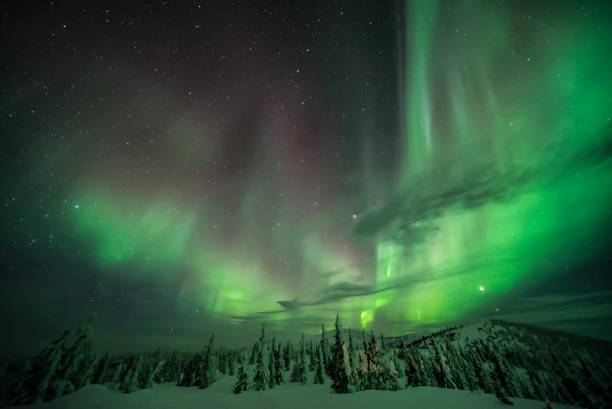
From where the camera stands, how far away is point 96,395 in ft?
114

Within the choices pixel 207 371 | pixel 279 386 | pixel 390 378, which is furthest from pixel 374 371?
pixel 207 371

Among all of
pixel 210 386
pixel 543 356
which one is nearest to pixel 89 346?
pixel 210 386

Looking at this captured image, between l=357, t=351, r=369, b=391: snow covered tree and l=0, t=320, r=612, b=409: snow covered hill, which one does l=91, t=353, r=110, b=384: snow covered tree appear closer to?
l=0, t=320, r=612, b=409: snow covered hill

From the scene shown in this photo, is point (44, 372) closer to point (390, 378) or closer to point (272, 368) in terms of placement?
point (272, 368)

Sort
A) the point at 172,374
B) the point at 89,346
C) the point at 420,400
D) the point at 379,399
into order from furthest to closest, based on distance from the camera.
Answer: the point at 172,374 → the point at 89,346 → the point at 379,399 → the point at 420,400

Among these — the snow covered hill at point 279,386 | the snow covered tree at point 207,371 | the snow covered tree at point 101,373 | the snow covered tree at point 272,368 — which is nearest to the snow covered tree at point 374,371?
the snow covered hill at point 279,386

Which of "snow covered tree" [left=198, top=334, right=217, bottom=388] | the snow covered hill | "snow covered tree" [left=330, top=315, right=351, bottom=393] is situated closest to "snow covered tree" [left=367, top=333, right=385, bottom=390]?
the snow covered hill

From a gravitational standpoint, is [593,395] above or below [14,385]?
below

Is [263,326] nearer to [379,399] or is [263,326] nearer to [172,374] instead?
[379,399]

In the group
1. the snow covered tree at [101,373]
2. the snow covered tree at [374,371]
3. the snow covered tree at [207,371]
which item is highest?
the snow covered tree at [374,371]

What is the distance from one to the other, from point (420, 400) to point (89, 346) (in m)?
66.5

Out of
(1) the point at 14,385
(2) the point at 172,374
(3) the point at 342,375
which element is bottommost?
(2) the point at 172,374

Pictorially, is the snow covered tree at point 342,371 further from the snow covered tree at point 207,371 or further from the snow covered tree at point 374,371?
Answer: the snow covered tree at point 207,371

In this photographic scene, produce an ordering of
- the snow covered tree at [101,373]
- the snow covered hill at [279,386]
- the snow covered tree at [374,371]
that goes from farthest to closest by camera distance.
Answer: the snow covered tree at [101,373]
the snow covered tree at [374,371]
the snow covered hill at [279,386]
